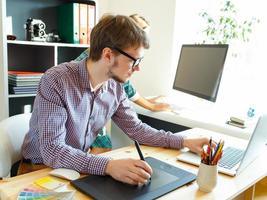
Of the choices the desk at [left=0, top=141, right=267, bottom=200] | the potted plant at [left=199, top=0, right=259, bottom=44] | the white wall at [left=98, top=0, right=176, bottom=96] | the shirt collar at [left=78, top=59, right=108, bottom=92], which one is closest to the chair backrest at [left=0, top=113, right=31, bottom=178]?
the desk at [left=0, top=141, right=267, bottom=200]

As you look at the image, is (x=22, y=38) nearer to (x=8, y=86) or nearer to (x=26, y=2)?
(x=26, y=2)

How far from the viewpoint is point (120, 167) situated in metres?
0.94

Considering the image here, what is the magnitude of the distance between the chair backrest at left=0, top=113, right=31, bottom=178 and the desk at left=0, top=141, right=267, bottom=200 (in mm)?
238

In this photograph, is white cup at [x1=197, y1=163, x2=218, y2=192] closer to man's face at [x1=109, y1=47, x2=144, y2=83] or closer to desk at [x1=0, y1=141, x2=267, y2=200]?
desk at [x1=0, y1=141, x2=267, y2=200]

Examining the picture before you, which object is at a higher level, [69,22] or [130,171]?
[69,22]

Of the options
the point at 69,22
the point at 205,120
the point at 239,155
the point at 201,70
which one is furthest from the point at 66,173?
the point at 69,22

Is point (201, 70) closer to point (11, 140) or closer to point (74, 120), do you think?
point (74, 120)

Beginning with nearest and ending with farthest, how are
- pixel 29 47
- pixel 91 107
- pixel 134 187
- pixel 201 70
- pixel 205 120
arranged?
1. pixel 134 187
2. pixel 91 107
3. pixel 205 120
4. pixel 201 70
5. pixel 29 47

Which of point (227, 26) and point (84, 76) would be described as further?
point (227, 26)

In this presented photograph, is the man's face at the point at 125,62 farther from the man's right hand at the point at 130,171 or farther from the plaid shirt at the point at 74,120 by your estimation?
the man's right hand at the point at 130,171

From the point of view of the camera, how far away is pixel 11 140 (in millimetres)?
1271

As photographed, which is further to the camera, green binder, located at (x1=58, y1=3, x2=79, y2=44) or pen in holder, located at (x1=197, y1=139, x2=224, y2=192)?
green binder, located at (x1=58, y1=3, x2=79, y2=44)

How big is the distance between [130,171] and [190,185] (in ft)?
0.69

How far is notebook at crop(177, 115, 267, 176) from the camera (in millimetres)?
1021
